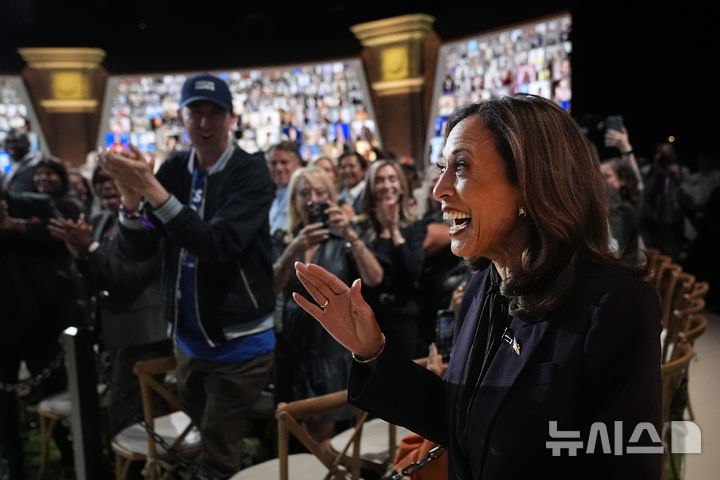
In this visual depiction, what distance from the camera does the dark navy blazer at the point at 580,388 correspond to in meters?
0.95

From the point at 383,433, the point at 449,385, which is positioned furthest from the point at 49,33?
the point at 449,385

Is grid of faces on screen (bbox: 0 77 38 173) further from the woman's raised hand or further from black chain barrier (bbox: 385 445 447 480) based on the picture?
the woman's raised hand

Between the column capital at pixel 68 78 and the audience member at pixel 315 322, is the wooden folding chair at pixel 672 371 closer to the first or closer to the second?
the audience member at pixel 315 322

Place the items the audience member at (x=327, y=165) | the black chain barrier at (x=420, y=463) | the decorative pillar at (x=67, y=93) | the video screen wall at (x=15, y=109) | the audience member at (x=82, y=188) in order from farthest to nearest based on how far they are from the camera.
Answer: the video screen wall at (x=15, y=109)
the decorative pillar at (x=67, y=93)
the audience member at (x=82, y=188)
the audience member at (x=327, y=165)
the black chain barrier at (x=420, y=463)

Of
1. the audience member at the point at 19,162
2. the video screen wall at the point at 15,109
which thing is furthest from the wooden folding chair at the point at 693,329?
the video screen wall at the point at 15,109

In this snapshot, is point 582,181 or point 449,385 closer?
point 582,181

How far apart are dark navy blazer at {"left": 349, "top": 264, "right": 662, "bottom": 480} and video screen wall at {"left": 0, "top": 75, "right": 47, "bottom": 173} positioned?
10565 mm

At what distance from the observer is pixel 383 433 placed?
264 centimetres

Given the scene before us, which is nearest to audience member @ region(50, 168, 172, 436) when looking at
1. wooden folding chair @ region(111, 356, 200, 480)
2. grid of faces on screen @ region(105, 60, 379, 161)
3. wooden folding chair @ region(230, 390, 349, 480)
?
wooden folding chair @ region(111, 356, 200, 480)

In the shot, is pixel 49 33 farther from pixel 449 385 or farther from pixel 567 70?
pixel 449 385

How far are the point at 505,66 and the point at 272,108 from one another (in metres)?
3.90

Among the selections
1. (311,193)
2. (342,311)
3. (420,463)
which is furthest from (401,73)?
(342,311)

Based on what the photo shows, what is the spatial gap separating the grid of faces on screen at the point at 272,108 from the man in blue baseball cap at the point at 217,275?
7.12m

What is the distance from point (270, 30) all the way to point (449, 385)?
9.39m
